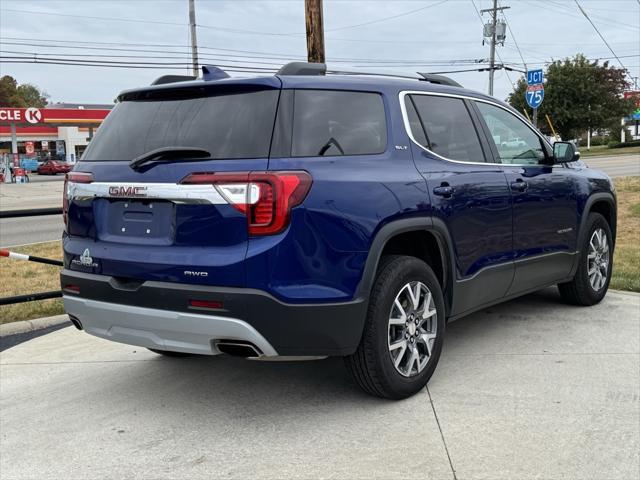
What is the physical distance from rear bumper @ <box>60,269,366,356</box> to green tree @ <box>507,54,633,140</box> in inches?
2113

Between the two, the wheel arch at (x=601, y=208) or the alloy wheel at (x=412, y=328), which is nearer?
the alloy wheel at (x=412, y=328)

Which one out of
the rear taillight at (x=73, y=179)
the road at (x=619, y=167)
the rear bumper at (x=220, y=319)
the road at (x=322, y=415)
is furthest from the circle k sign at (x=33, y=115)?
the rear bumper at (x=220, y=319)

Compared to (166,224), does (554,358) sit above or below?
below

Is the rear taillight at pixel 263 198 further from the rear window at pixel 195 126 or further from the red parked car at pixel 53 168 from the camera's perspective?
the red parked car at pixel 53 168

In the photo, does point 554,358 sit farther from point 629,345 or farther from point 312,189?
point 312,189

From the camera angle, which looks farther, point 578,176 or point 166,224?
point 578,176

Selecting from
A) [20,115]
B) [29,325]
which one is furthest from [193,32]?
[29,325]

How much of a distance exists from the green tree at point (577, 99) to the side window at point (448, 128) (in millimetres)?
51913

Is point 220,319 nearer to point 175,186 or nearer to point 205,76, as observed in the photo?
point 175,186

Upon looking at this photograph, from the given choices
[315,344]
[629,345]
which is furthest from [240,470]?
[629,345]

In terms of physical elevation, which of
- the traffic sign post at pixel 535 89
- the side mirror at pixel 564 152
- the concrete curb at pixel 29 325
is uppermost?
the traffic sign post at pixel 535 89

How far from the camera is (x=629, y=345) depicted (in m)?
5.05

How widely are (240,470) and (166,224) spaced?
51.2 inches

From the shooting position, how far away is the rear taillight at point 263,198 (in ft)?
11.0
